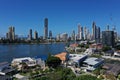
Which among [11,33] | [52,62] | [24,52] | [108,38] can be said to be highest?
[11,33]

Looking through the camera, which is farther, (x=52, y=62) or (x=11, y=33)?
(x=11, y=33)

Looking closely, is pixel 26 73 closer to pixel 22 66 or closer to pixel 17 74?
pixel 17 74

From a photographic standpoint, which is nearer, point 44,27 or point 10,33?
point 10,33

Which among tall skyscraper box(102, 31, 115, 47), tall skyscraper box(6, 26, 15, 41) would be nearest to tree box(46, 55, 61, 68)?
tall skyscraper box(102, 31, 115, 47)

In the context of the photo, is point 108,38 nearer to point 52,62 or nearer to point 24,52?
point 24,52

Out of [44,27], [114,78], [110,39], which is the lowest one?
[114,78]

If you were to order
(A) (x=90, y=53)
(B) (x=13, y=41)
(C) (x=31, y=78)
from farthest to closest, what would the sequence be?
(B) (x=13, y=41), (A) (x=90, y=53), (C) (x=31, y=78)

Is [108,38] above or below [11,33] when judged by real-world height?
below

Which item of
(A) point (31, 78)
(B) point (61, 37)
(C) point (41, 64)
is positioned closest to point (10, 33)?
(B) point (61, 37)

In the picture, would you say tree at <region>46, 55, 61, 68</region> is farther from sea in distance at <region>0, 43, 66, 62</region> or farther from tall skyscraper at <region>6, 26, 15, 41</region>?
tall skyscraper at <region>6, 26, 15, 41</region>

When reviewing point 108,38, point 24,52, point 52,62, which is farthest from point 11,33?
point 52,62

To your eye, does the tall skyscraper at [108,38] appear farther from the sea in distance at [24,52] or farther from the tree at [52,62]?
the tree at [52,62]
